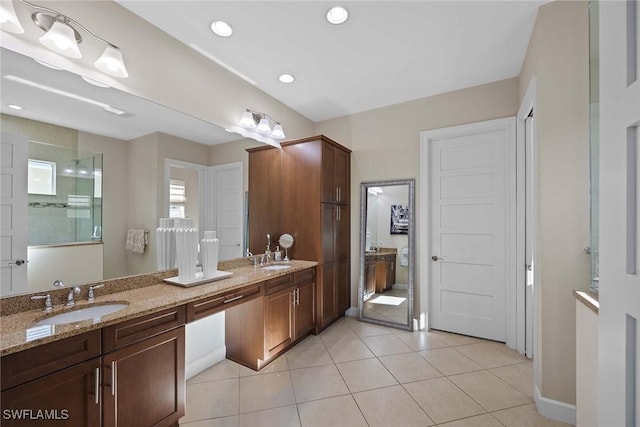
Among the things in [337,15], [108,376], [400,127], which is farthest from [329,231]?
[108,376]

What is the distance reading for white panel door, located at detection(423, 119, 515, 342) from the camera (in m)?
2.86

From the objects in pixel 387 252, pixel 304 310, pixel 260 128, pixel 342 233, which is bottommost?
pixel 304 310

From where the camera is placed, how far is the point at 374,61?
99.6 inches

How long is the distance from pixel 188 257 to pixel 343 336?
195 centimetres

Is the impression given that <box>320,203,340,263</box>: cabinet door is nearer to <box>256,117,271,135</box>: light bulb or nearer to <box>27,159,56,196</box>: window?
<box>256,117,271,135</box>: light bulb

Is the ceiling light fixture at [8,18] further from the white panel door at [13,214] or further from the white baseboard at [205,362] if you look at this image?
the white baseboard at [205,362]

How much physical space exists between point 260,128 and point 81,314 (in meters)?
2.23

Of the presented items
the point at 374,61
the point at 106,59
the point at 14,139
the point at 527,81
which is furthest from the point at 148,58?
the point at 527,81

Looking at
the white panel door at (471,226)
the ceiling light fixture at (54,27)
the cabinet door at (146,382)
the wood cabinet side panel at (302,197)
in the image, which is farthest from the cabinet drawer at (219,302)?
the white panel door at (471,226)

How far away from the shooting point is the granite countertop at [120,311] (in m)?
1.12

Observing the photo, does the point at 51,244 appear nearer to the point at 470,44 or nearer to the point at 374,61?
the point at 374,61

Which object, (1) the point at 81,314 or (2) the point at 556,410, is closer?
(1) the point at 81,314

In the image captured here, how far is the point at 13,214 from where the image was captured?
1410mm

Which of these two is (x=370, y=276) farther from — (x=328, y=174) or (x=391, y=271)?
(x=328, y=174)
